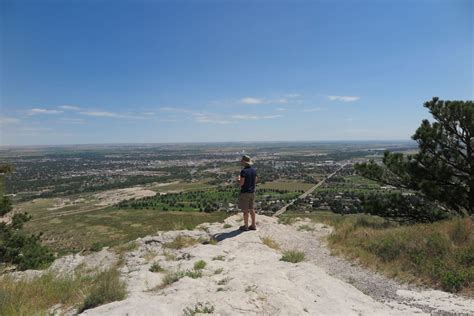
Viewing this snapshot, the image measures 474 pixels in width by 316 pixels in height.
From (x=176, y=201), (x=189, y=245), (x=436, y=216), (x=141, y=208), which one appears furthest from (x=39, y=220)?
(x=436, y=216)

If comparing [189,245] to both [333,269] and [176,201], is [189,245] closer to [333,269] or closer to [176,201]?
[333,269]

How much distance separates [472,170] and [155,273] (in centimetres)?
1340

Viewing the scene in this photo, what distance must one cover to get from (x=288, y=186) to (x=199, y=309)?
7254 centimetres

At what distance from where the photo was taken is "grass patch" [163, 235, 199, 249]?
27.9 feet

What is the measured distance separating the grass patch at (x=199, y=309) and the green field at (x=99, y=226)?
1053 inches

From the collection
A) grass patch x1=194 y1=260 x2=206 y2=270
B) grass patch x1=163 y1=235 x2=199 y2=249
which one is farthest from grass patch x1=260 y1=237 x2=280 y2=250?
grass patch x1=194 y1=260 x2=206 y2=270

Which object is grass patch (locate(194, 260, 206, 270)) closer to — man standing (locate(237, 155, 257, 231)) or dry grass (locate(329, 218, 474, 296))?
man standing (locate(237, 155, 257, 231))

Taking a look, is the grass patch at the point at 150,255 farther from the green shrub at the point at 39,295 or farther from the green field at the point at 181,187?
the green field at the point at 181,187

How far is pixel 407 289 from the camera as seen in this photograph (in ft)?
17.6

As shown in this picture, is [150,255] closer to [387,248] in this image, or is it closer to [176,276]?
[176,276]

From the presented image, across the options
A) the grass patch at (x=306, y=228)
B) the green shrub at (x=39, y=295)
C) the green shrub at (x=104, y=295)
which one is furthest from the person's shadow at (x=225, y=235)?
the green shrub at (x=104, y=295)

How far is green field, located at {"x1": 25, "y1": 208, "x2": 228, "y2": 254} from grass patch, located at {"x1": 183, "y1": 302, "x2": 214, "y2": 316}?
26743 millimetres

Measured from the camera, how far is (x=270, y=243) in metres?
8.36

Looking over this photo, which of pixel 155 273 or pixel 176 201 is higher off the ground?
pixel 155 273
